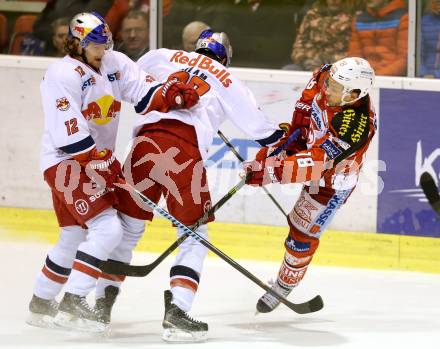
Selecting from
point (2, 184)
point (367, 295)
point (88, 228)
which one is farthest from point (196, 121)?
point (2, 184)

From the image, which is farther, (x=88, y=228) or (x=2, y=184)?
(x=2, y=184)

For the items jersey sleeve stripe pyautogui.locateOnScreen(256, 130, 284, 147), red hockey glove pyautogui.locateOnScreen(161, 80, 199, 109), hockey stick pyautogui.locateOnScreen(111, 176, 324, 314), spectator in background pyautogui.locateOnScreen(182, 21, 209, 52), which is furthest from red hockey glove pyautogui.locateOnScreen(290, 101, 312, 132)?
spectator in background pyautogui.locateOnScreen(182, 21, 209, 52)

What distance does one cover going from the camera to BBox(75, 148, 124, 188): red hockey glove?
4.39 metres

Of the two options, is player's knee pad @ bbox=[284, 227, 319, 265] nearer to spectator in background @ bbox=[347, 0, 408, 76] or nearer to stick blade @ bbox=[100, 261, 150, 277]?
stick blade @ bbox=[100, 261, 150, 277]

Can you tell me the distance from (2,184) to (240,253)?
1.44 m

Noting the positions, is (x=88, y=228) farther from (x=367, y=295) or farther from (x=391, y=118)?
(x=391, y=118)

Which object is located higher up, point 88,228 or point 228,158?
point 88,228

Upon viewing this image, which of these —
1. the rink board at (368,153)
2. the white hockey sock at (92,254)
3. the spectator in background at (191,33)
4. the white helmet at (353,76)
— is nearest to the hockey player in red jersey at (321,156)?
the white helmet at (353,76)

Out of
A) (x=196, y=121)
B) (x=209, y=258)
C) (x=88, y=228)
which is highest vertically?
(x=196, y=121)

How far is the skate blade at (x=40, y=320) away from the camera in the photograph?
183 inches

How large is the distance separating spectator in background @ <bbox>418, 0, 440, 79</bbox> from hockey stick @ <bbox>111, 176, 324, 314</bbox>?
1690 millimetres

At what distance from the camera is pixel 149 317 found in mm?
4895

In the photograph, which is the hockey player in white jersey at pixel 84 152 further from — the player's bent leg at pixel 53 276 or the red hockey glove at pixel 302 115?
the red hockey glove at pixel 302 115

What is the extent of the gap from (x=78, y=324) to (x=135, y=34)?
2431 millimetres
